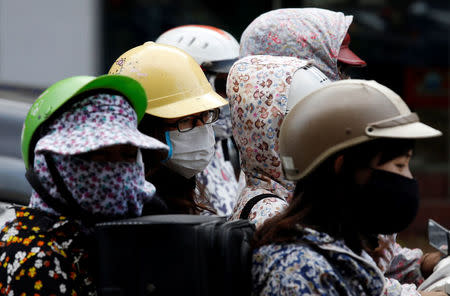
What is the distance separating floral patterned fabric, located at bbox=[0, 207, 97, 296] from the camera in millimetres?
2441

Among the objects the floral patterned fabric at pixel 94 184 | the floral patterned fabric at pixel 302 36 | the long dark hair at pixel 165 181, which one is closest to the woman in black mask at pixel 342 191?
the floral patterned fabric at pixel 94 184

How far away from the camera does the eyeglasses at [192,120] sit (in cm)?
343

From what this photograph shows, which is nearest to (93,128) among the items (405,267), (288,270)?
(288,270)

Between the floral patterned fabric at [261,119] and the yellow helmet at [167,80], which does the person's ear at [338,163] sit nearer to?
the floral patterned fabric at [261,119]

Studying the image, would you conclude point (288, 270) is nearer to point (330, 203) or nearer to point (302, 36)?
point (330, 203)

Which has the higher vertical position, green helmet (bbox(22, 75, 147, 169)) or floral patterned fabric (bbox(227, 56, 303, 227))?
green helmet (bbox(22, 75, 147, 169))

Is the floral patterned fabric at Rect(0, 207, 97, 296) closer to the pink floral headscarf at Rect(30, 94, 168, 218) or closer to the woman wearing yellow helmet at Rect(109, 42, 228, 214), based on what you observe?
the pink floral headscarf at Rect(30, 94, 168, 218)

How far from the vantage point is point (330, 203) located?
8.11ft

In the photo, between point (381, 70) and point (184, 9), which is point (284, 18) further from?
point (381, 70)

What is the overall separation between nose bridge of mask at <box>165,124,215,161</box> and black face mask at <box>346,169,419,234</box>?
1129 mm

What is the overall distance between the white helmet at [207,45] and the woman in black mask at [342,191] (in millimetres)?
2272

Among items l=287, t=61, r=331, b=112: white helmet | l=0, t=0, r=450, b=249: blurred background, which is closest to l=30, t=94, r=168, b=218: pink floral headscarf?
l=287, t=61, r=331, b=112: white helmet

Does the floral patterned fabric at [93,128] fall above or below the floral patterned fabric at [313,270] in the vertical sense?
above

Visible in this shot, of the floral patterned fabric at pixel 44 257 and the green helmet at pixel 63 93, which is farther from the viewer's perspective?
the green helmet at pixel 63 93
